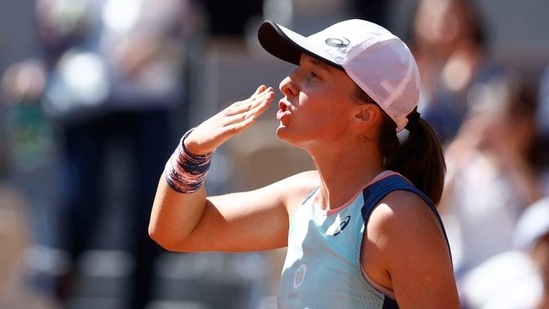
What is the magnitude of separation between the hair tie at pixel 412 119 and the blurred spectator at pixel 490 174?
2.73 metres

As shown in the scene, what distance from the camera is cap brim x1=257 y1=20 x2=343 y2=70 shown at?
3.29 m

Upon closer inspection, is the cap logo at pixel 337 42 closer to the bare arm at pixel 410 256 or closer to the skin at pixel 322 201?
the skin at pixel 322 201

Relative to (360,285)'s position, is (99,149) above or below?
below

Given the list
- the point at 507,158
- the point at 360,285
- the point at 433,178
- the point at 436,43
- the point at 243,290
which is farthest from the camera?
the point at 243,290

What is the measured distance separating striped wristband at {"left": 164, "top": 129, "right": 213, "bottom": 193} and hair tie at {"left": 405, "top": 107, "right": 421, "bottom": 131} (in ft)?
1.66

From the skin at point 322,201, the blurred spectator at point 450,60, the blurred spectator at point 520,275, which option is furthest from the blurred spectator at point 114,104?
the skin at point 322,201

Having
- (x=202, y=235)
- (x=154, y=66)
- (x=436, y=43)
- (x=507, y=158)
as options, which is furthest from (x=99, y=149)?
(x=202, y=235)

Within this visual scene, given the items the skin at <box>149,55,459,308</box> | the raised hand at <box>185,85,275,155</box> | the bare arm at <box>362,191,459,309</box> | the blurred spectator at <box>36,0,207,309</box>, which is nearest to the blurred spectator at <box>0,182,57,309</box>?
the blurred spectator at <box>36,0,207,309</box>

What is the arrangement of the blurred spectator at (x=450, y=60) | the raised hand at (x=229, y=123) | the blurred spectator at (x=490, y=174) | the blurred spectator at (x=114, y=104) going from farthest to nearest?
the blurred spectator at (x=114, y=104) < the blurred spectator at (x=450, y=60) < the blurred spectator at (x=490, y=174) < the raised hand at (x=229, y=123)

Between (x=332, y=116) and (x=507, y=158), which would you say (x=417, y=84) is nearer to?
(x=332, y=116)

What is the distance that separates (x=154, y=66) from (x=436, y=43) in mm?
1532

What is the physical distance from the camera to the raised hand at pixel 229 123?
338 cm

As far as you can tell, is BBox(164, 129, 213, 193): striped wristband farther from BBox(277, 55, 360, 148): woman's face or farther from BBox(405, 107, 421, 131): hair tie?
BBox(405, 107, 421, 131): hair tie

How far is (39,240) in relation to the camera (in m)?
8.27
